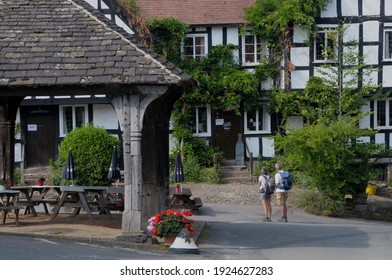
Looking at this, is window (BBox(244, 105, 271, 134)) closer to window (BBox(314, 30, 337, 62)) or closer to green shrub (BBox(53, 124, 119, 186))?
window (BBox(314, 30, 337, 62))

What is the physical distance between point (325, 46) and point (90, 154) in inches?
395

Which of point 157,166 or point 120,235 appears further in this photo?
point 157,166

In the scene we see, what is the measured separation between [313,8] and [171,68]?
675 inches

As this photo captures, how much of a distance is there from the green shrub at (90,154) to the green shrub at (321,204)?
274 inches

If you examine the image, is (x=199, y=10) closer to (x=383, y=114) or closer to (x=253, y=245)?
(x=383, y=114)

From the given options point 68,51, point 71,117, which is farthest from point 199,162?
point 68,51

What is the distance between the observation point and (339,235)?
18156mm

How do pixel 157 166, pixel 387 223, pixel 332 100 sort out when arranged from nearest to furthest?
1. pixel 157 166
2. pixel 387 223
3. pixel 332 100

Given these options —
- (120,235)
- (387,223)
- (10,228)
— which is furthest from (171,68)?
(387,223)

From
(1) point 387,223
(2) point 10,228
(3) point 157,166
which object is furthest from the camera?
(1) point 387,223

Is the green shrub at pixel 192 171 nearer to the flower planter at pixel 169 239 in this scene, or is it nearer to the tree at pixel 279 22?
the tree at pixel 279 22

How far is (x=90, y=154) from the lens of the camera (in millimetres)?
27656

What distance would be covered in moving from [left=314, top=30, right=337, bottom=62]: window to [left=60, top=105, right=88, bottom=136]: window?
9374mm

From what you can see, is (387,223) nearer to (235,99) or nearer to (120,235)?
(235,99)
